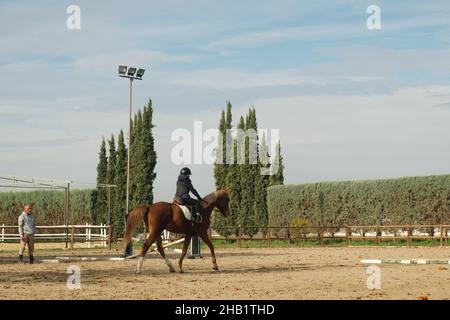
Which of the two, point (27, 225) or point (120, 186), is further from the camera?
point (120, 186)

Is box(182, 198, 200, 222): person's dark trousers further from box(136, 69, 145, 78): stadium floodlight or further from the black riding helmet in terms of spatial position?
box(136, 69, 145, 78): stadium floodlight

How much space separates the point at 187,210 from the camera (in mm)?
20391

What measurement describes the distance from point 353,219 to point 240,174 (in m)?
11.0

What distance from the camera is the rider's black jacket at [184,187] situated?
2016cm

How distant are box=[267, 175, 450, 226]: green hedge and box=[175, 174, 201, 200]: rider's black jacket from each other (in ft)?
81.2

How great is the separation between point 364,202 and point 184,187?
2712 centimetres

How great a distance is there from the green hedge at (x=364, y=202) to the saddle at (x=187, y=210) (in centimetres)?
2444

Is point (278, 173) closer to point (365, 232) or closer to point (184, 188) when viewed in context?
point (365, 232)

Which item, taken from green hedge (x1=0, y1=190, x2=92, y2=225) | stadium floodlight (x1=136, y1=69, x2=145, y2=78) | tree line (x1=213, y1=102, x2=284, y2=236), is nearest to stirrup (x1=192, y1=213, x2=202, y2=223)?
stadium floodlight (x1=136, y1=69, x2=145, y2=78)

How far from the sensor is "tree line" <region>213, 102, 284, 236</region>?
53531 mm

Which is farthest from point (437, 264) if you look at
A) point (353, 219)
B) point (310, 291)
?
point (353, 219)

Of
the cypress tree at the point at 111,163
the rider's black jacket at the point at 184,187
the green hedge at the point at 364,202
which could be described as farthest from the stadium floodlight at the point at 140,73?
the cypress tree at the point at 111,163

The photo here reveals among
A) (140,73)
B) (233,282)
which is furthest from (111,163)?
(233,282)

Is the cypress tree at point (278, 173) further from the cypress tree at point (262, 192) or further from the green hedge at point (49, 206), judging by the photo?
the green hedge at point (49, 206)
